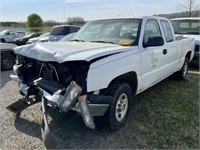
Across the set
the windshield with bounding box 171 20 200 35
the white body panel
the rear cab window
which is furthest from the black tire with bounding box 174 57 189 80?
the windshield with bounding box 171 20 200 35

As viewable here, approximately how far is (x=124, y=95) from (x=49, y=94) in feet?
3.76

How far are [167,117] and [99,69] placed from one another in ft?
5.72

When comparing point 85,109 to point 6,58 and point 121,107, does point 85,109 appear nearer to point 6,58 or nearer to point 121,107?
point 121,107

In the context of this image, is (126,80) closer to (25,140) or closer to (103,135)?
(103,135)

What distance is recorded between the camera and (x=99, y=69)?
117 inches

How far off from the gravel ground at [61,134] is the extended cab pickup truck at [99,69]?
0.18m

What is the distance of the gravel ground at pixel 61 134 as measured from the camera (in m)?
3.15

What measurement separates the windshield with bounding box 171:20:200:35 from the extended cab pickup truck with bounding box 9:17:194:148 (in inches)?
181

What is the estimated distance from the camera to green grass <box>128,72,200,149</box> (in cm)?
325

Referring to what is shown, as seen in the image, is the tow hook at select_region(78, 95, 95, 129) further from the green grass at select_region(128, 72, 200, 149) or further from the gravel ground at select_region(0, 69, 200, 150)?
the green grass at select_region(128, 72, 200, 149)

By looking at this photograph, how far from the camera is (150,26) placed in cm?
452

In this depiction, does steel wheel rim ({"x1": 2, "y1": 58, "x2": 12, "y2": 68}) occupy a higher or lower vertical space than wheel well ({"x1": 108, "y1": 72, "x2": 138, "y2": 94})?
lower

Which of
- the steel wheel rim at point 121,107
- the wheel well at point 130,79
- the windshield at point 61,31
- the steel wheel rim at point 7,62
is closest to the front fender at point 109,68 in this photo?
the wheel well at point 130,79

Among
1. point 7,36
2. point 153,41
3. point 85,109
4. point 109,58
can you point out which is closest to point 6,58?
point 153,41
